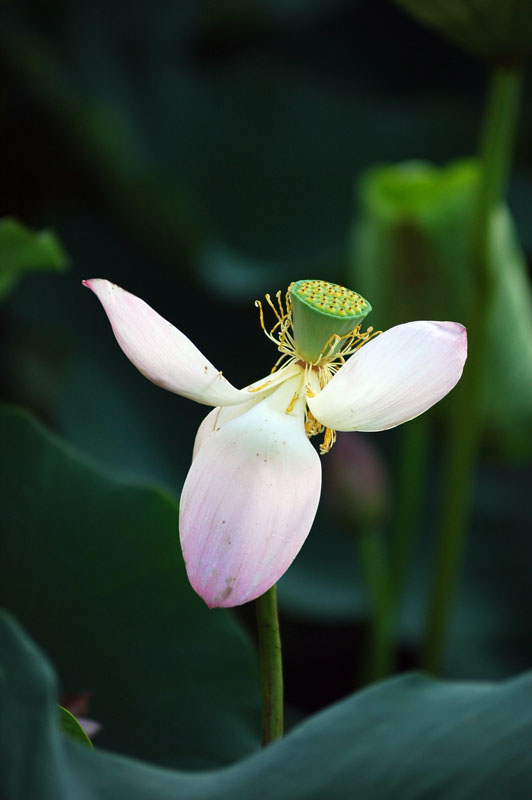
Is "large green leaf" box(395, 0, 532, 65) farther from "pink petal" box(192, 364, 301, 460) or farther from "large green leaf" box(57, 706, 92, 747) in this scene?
"large green leaf" box(57, 706, 92, 747)

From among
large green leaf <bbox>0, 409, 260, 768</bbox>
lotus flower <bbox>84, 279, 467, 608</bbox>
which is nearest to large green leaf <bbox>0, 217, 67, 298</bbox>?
large green leaf <bbox>0, 409, 260, 768</bbox>

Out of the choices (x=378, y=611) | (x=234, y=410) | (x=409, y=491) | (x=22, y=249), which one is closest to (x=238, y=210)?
(x=409, y=491)

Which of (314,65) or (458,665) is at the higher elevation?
(314,65)

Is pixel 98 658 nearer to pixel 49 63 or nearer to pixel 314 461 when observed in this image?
pixel 314 461

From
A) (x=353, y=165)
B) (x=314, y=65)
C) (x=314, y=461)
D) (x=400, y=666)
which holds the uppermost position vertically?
(x=314, y=65)

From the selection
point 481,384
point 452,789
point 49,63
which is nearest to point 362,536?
point 481,384

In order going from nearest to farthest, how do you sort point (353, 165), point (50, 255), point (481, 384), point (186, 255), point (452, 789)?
1. point (452, 789)
2. point (50, 255)
3. point (481, 384)
4. point (186, 255)
5. point (353, 165)

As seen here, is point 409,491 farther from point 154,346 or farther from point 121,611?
point 154,346
